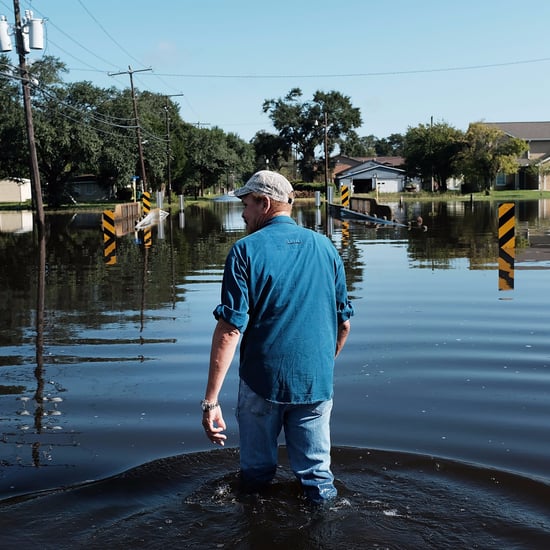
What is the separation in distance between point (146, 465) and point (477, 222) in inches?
1201

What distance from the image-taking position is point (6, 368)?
8.53m

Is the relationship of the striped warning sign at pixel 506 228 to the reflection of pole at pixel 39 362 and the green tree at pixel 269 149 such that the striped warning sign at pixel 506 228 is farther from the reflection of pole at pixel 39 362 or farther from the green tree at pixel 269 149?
the green tree at pixel 269 149

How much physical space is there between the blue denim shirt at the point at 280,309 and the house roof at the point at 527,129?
107409 mm

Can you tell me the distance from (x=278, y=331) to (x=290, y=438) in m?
0.65

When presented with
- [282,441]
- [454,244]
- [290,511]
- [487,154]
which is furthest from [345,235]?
[487,154]

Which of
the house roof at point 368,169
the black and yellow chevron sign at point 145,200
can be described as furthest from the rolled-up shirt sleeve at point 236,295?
the house roof at point 368,169

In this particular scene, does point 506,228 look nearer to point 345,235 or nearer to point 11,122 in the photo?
point 345,235

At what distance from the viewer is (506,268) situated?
16.8 m

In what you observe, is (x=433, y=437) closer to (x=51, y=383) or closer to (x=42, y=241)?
(x=51, y=383)

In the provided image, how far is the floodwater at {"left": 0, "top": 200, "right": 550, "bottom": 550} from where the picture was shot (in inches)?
179

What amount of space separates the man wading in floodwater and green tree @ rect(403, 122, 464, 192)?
86306 millimetres

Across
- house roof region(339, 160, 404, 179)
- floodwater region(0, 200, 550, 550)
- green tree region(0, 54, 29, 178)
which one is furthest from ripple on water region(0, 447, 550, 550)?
house roof region(339, 160, 404, 179)

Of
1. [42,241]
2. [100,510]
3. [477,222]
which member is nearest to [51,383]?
[100,510]

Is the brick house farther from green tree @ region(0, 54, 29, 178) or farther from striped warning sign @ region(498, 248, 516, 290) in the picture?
striped warning sign @ region(498, 248, 516, 290)
